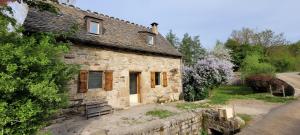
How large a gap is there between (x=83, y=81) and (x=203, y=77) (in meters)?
10.6

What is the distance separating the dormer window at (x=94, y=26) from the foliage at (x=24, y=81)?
7309 millimetres

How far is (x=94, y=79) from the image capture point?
414 inches

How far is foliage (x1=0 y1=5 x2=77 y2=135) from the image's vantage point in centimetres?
322

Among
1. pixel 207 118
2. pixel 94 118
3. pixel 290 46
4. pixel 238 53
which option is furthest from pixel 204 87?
pixel 290 46

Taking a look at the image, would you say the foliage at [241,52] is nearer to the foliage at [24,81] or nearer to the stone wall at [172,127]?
the stone wall at [172,127]

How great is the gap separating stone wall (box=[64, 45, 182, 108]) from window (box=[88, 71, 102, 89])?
24cm

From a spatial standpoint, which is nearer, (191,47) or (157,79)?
(157,79)

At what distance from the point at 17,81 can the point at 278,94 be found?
65.3ft

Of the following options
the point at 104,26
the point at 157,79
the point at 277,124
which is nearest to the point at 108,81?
the point at 104,26

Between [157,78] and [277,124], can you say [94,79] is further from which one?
[277,124]

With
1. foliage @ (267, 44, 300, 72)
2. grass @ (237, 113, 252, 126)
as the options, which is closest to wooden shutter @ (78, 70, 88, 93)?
grass @ (237, 113, 252, 126)

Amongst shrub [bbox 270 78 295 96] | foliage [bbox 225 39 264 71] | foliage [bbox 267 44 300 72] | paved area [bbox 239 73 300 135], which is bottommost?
paved area [bbox 239 73 300 135]

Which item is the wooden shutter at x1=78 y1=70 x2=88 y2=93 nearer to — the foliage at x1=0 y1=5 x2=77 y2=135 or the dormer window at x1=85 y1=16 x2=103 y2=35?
the dormer window at x1=85 y1=16 x2=103 y2=35

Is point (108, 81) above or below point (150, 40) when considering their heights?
below
